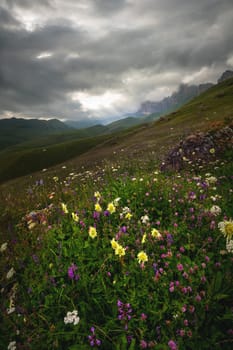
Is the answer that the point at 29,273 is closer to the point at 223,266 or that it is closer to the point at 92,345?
the point at 92,345

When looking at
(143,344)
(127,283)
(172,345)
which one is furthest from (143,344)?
(127,283)

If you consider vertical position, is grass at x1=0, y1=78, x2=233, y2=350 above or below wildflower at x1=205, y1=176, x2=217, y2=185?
below

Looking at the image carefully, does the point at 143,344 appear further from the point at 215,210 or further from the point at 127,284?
the point at 215,210

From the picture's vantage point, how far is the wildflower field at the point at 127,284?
228 centimetres

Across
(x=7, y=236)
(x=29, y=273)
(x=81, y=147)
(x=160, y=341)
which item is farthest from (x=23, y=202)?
(x=81, y=147)

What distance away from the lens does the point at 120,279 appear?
2.88 meters

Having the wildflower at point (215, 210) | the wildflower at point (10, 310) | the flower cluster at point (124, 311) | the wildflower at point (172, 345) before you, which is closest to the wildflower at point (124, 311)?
the flower cluster at point (124, 311)

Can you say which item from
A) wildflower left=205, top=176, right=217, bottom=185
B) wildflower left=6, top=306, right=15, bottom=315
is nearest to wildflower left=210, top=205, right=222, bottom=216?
wildflower left=205, top=176, right=217, bottom=185

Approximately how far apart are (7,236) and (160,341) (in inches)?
170

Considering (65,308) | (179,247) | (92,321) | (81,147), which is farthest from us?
(81,147)

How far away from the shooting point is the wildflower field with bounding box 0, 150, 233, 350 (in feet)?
7.47

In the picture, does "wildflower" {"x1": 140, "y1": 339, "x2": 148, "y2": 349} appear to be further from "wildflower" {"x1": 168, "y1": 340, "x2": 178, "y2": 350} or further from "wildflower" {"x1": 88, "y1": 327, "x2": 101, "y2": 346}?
"wildflower" {"x1": 88, "y1": 327, "x2": 101, "y2": 346}

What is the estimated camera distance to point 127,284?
110 inches

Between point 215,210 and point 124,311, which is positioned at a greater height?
point 215,210
